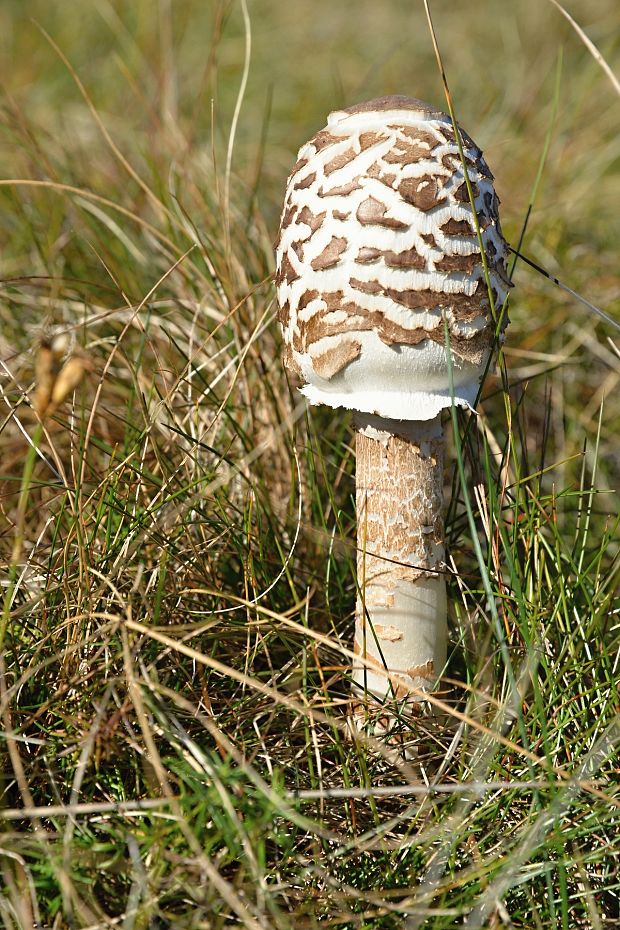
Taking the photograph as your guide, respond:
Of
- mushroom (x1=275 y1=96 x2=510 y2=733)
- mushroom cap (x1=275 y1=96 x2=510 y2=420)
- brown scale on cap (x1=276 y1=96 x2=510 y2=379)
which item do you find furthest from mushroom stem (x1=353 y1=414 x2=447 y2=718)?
brown scale on cap (x1=276 y1=96 x2=510 y2=379)

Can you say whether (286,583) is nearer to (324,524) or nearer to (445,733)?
(324,524)

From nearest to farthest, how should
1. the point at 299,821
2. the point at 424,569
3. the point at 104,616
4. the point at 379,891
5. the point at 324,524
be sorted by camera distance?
the point at 299,821, the point at 379,891, the point at 104,616, the point at 424,569, the point at 324,524

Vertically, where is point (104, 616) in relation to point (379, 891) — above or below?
above

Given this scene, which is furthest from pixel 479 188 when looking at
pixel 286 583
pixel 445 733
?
pixel 445 733

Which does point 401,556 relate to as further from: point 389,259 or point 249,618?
point 389,259

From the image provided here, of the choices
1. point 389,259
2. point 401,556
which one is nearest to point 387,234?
point 389,259

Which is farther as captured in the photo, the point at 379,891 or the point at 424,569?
the point at 424,569

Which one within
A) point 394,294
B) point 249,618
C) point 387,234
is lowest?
point 249,618
